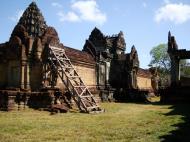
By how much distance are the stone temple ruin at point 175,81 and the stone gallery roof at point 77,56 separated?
783 centimetres

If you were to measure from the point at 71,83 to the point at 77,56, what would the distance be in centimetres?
705

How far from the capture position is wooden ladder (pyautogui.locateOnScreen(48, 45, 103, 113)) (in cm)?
1622

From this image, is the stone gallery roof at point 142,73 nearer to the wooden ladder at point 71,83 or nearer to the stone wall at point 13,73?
the wooden ladder at point 71,83

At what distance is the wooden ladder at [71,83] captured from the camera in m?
16.2

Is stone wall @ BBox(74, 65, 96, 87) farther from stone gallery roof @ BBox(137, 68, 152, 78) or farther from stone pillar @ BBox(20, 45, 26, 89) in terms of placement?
stone gallery roof @ BBox(137, 68, 152, 78)

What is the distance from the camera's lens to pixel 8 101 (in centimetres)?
1530

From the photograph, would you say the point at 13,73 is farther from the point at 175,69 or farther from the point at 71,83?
the point at 175,69

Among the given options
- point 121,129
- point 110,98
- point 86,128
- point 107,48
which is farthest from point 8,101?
point 107,48

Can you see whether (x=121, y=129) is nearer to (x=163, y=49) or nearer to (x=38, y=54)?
(x=38, y=54)

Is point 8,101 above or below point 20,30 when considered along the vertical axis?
below

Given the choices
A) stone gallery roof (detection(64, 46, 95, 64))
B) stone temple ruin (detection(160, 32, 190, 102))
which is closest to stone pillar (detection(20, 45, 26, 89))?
stone gallery roof (detection(64, 46, 95, 64))

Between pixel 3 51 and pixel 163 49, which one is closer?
pixel 3 51

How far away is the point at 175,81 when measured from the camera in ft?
98.9

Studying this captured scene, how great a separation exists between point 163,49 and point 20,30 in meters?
72.4
